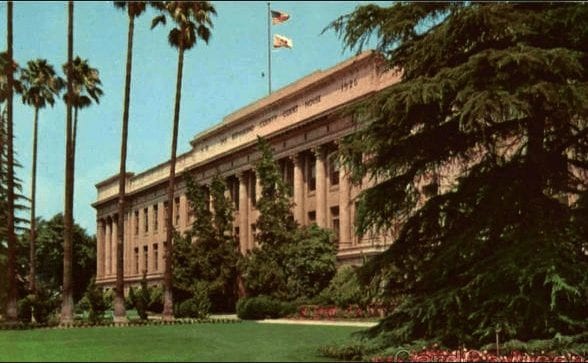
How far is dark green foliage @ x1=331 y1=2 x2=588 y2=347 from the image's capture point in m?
14.8

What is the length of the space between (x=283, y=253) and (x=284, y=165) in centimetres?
1055

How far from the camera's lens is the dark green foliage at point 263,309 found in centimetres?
4112

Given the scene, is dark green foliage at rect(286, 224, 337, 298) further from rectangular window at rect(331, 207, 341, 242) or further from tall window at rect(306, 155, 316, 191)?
tall window at rect(306, 155, 316, 191)

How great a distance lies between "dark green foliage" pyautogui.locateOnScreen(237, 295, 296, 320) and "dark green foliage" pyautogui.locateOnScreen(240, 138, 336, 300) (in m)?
1.53

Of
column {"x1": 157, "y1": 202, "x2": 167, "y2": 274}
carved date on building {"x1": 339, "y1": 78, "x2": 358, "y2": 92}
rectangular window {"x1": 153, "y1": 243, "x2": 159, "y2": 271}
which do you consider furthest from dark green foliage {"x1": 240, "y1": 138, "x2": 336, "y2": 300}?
rectangular window {"x1": 153, "y1": 243, "x2": 159, "y2": 271}

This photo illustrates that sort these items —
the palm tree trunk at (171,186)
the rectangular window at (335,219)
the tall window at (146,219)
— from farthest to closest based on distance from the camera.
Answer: the tall window at (146,219)
the rectangular window at (335,219)
the palm tree trunk at (171,186)

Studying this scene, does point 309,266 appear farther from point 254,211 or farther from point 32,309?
point 254,211

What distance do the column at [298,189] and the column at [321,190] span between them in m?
2.04

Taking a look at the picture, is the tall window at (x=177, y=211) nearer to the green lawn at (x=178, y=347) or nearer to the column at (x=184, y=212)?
the column at (x=184, y=212)

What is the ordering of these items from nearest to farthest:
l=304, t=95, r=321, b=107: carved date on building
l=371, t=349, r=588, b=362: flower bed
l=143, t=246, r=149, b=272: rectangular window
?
l=371, t=349, r=588, b=362: flower bed → l=304, t=95, r=321, b=107: carved date on building → l=143, t=246, r=149, b=272: rectangular window

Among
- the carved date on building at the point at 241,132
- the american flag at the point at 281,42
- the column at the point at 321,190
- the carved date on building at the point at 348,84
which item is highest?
the american flag at the point at 281,42

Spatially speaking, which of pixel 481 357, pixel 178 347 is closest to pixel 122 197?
pixel 178 347

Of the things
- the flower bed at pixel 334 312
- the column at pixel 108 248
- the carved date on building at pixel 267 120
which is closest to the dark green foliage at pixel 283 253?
the flower bed at pixel 334 312

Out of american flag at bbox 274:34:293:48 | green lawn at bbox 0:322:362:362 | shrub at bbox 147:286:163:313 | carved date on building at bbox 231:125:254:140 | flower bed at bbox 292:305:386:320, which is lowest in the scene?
green lawn at bbox 0:322:362:362
